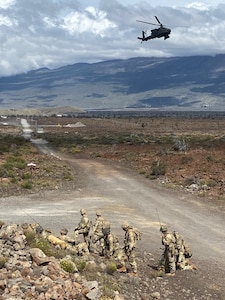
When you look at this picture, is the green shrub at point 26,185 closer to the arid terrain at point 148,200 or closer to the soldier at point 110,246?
the arid terrain at point 148,200

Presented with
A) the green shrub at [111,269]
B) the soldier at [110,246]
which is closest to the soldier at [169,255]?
the soldier at [110,246]

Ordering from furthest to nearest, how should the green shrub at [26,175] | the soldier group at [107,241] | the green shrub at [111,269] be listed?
the green shrub at [26,175]
the soldier group at [107,241]
the green shrub at [111,269]

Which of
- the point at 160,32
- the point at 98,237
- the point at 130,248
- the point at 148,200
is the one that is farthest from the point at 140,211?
the point at 160,32

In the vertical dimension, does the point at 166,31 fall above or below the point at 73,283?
above

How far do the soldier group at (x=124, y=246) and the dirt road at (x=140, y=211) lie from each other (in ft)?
3.77

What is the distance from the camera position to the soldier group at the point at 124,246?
16.6 meters

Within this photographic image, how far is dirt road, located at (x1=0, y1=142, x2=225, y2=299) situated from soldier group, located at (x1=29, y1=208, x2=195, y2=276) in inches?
45.2

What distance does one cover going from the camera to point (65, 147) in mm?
69938

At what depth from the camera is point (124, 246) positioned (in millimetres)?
17125

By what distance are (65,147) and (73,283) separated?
57565mm

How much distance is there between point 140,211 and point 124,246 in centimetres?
989

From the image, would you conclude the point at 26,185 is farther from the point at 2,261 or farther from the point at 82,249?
the point at 2,261

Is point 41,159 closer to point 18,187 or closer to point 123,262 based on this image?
point 18,187

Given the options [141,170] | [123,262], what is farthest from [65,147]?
[123,262]
